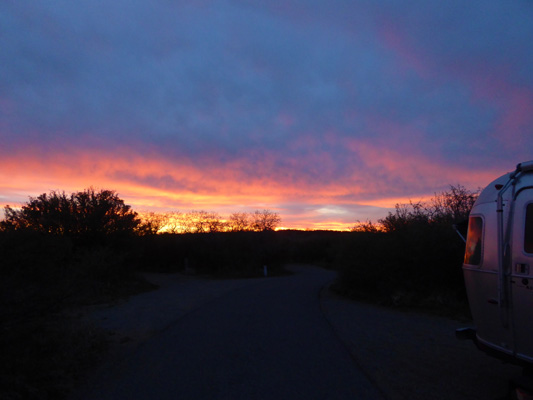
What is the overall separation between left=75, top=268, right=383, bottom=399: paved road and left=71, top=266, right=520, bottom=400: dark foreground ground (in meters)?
0.02

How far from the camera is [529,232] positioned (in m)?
5.12

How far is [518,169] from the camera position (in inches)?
220

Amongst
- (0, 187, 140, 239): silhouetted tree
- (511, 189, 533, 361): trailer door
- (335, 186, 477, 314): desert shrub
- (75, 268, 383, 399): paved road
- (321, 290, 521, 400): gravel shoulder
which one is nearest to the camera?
(511, 189, 533, 361): trailer door

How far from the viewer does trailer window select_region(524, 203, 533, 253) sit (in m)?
5.08

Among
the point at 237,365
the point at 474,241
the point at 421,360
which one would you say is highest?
the point at 474,241

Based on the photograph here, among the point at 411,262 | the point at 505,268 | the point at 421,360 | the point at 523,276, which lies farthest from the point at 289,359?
the point at 411,262

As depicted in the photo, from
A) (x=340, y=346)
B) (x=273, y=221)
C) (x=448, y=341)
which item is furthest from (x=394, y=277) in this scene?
(x=273, y=221)

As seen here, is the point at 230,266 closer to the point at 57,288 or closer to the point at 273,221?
the point at 273,221

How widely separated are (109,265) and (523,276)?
957 cm

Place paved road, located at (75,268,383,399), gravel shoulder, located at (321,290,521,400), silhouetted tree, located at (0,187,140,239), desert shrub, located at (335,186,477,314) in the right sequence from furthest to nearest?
1. silhouetted tree, located at (0,187,140,239)
2. desert shrub, located at (335,186,477,314)
3. gravel shoulder, located at (321,290,521,400)
4. paved road, located at (75,268,383,399)

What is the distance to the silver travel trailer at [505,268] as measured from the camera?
5.09m

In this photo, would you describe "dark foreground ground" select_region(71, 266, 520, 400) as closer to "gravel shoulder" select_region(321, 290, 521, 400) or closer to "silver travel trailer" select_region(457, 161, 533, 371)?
"gravel shoulder" select_region(321, 290, 521, 400)

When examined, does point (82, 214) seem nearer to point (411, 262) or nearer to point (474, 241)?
point (411, 262)

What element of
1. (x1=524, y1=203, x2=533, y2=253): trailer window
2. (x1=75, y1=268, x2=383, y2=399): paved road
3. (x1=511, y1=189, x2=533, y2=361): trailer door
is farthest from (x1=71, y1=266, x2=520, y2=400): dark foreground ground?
(x1=524, y1=203, x2=533, y2=253): trailer window
